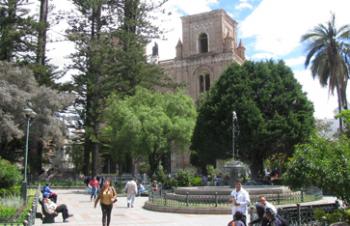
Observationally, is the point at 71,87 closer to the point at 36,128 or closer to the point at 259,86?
the point at 36,128

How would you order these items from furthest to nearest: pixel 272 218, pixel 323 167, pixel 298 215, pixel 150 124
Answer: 1. pixel 150 124
2. pixel 298 215
3. pixel 323 167
4. pixel 272 218

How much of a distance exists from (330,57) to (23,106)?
2091 cm

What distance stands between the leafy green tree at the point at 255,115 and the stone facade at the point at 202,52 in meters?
26.8

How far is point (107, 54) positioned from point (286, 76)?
643 inches

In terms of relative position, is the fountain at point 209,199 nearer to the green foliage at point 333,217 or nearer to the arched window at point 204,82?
the green foliage at point 333,217

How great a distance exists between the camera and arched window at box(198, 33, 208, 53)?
60562 millimetres

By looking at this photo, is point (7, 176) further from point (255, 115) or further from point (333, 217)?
point (333, 217)

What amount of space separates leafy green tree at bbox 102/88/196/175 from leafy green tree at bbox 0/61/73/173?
3.98 metres

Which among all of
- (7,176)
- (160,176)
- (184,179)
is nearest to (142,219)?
(7,176)

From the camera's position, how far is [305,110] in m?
29.0

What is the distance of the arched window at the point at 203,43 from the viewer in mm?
60562

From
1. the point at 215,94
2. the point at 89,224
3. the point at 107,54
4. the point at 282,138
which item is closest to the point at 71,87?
the point at 107,54

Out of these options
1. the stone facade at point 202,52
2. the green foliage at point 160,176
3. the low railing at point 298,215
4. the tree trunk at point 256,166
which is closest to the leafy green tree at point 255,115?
the tree trunk at point 256,166

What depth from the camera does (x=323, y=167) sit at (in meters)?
10.2
